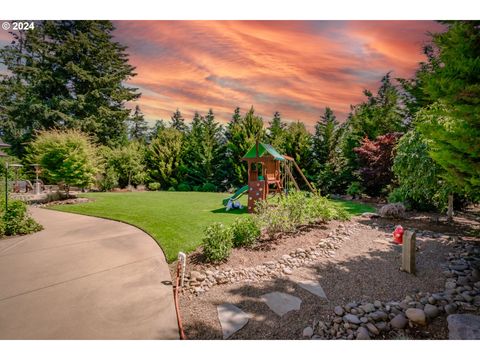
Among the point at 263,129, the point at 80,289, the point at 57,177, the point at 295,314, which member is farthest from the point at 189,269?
the point at 263,129

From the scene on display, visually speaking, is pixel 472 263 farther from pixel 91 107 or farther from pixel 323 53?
pixel 91 107

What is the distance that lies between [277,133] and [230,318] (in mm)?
15579

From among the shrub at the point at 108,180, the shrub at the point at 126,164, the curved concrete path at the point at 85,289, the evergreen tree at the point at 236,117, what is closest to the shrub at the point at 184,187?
the shrub at the point at 126,164

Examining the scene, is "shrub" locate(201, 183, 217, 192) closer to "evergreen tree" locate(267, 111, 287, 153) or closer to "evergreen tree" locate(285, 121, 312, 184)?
"evergreen tree" locate(267, 111, 287, 153)

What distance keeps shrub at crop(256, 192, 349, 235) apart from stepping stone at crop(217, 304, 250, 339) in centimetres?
224

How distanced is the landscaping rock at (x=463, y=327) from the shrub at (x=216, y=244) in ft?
9.48

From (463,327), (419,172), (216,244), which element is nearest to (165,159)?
(216,244)

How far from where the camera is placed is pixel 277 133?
667 inches

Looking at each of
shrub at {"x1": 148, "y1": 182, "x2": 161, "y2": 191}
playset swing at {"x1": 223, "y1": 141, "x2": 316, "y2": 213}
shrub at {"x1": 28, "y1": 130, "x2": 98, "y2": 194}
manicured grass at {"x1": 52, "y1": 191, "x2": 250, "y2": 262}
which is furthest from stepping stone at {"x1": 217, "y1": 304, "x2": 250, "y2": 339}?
shrub at {"x1": 148, "y1": 182, "x2": 161, "y2": 191}

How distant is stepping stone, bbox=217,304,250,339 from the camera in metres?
2.38

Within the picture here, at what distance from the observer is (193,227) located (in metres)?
5.84

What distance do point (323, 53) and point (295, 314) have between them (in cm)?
431

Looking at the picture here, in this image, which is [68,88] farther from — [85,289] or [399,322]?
[399,322]

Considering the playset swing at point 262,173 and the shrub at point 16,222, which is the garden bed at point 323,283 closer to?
the playset swing at point 262,173
